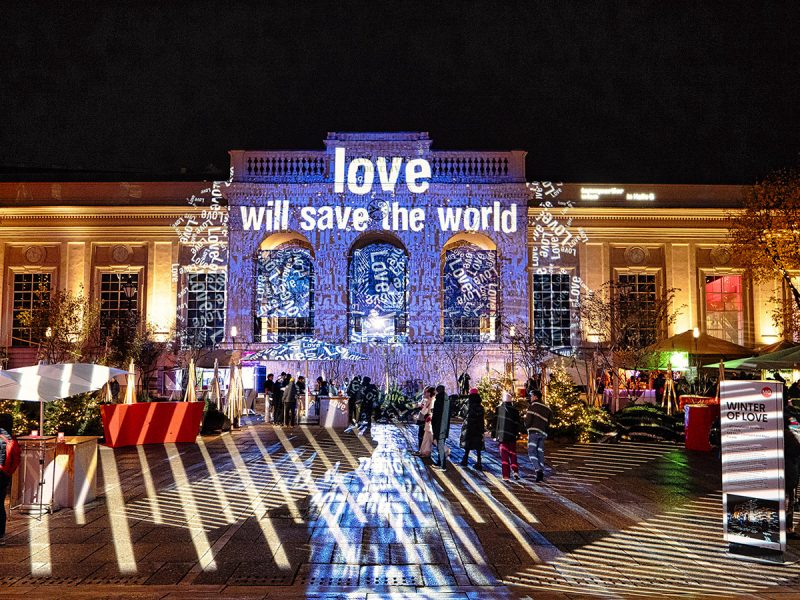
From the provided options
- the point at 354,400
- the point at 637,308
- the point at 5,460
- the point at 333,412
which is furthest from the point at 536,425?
the point at 637,308

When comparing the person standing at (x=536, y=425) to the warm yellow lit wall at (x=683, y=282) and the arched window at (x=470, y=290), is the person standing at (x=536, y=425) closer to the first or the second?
the arched window at (x=470, y=290)

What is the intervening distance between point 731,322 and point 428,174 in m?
14.0

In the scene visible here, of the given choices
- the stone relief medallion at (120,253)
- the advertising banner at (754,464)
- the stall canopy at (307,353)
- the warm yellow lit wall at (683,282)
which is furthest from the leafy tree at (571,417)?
the stone relief medallion at (120,253)

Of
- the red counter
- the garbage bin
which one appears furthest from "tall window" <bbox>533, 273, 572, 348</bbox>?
the red counter

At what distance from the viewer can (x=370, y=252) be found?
30062 millimetres

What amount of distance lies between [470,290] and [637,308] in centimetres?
653

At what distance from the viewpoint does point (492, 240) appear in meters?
29.0

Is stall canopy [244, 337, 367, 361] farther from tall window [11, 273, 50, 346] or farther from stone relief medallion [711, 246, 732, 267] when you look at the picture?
stone relief medallion [711, 246, 732, 267]

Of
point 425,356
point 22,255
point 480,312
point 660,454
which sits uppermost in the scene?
point 22,255

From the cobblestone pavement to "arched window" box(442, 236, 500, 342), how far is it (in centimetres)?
1649

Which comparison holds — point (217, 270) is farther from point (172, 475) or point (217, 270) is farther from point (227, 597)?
point (227, 597)

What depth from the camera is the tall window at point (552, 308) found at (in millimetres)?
29844

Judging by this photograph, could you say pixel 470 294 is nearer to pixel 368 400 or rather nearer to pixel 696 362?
pixel 696 362

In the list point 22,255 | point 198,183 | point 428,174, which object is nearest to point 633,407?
point 428,174
